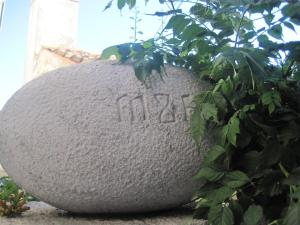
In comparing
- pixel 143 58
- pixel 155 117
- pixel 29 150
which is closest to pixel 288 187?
pixel 155 117

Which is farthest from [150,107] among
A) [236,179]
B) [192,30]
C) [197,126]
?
[236,179]

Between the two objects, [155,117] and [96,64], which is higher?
[96,64]

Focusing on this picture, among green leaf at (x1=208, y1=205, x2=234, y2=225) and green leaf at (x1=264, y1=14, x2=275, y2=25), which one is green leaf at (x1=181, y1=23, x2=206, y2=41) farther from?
green leaf at (x1=208, y1=205, x2=234, y2=225)

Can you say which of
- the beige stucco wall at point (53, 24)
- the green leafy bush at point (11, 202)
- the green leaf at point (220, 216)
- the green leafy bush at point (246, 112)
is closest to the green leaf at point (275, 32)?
the green leafy bush at point (246, 112)

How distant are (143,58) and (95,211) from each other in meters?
0.59

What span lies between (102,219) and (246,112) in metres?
0.67

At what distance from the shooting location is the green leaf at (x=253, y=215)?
113 cm

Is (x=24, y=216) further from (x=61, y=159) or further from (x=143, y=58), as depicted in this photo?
(x=143, y=58)

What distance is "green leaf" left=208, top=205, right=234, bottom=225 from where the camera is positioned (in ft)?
3.74

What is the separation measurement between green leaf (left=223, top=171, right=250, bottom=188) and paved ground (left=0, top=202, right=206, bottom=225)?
9.6 inches

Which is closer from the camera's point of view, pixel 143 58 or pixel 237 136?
pixel 237 136

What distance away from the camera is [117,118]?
55.7 inches

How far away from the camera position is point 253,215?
1.14 metres

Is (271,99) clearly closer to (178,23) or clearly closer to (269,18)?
(269,18)
